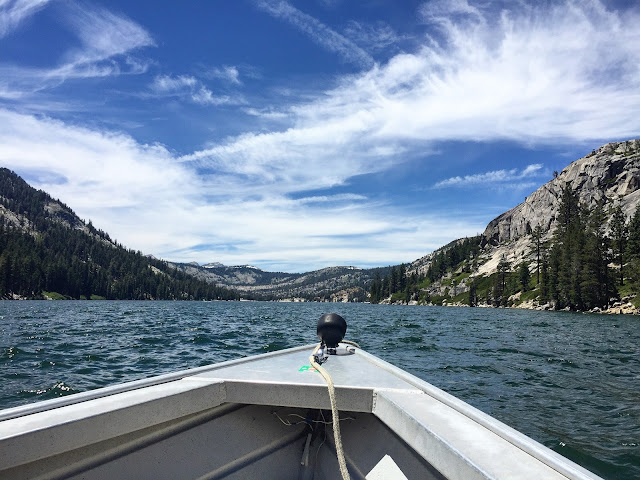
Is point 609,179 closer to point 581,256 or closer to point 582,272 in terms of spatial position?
point 581,256

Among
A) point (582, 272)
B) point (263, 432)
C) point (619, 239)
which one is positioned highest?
point (619, 239)

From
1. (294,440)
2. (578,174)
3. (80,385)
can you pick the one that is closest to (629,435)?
(294,440)

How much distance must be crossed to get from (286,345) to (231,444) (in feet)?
65.3

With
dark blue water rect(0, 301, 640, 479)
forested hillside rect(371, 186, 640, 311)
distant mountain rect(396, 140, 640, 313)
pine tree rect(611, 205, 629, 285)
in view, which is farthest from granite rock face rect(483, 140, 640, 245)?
dark blue water rect(0, 301, 640, 479)

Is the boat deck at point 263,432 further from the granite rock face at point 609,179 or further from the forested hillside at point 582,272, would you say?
the granite rock face at point 609,179

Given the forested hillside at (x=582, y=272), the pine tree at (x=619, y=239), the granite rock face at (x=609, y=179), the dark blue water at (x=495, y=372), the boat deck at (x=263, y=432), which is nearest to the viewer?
the boat deck at (x=263, y=432)

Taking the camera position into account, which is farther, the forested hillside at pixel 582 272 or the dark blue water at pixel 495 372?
the forested hillside at pixel 582 272

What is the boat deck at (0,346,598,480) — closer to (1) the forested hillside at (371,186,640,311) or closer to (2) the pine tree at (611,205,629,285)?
(1) the forested hillside at (371,186,640,311)

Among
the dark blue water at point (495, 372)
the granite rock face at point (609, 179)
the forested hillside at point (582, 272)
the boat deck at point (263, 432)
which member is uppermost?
the granite rock face at point (609, 179)

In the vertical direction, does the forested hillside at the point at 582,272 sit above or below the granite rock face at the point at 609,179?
below

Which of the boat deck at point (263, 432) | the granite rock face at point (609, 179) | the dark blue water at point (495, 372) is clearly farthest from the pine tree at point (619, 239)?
the boat deck at point (263, 432)

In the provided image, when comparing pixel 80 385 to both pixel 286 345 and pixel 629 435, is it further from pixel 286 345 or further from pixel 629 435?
pixel 629 435

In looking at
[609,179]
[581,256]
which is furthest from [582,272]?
[609,179]

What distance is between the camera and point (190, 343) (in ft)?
82.8
